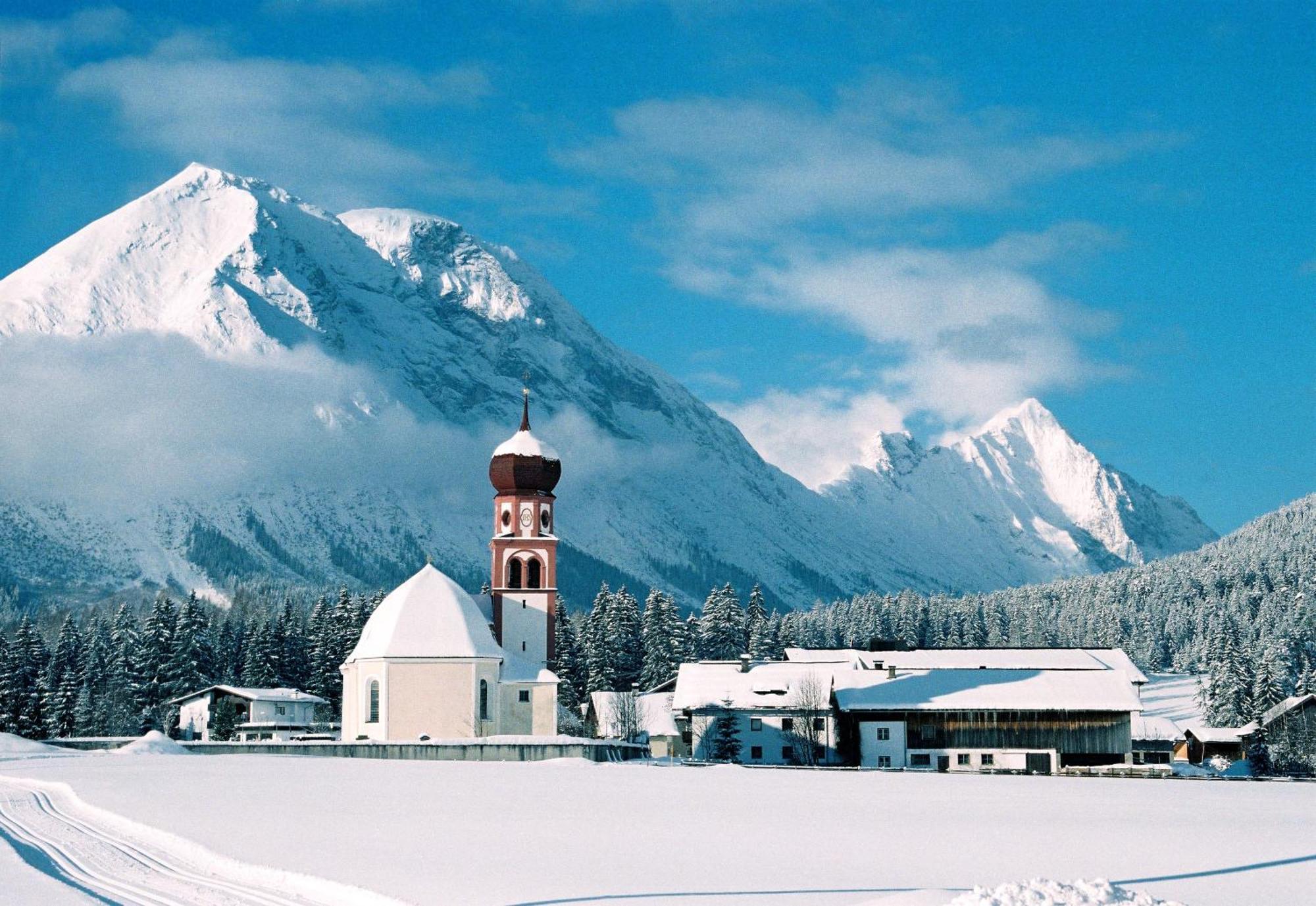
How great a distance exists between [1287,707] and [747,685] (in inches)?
1402

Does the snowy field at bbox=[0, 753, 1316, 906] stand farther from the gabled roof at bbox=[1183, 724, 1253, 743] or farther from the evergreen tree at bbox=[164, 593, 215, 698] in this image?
the evergreen tree at bbox=[164, 593, 215, 698]

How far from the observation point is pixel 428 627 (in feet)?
301

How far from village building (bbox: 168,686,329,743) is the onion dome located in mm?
20797

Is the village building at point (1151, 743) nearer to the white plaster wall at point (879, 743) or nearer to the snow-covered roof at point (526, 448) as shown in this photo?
the white plaster wall at point (879, 743)

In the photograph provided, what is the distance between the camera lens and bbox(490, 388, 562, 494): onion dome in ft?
347

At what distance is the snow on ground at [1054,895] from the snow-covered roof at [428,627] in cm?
7065

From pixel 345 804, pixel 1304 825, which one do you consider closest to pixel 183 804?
pixel 345 804

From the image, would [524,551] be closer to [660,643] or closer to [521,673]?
[521,673]

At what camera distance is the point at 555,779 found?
189 feet

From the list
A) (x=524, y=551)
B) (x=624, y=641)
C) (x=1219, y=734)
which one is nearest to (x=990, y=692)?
(x=1219, y=734)

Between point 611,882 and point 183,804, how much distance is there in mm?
20451

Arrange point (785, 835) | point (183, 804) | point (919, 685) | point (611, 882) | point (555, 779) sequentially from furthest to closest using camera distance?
1. point (919, 685)
2. point (555, 779)
3. point (183, 804)
4. point (785, 835)
5. point (611, 882)

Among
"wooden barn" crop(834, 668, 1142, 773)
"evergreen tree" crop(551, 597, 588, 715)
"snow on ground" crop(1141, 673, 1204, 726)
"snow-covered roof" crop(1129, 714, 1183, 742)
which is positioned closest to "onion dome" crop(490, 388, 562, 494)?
"evergreen tree" crop(551, 597, 588, 715)

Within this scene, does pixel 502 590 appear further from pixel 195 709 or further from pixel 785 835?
pixel 785 835
